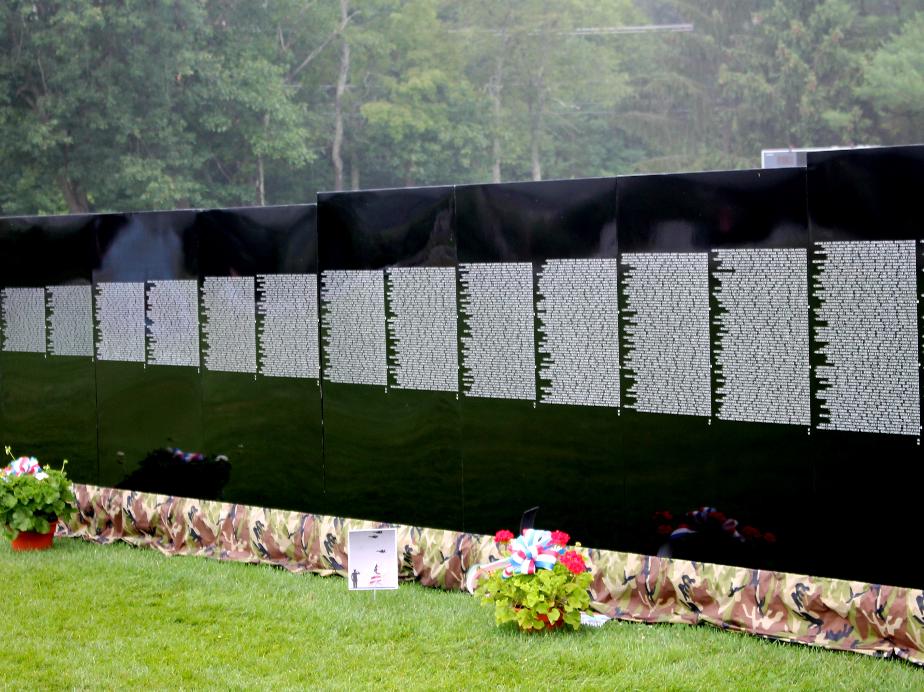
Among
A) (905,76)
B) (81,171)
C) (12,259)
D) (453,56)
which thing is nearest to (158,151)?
(81,171)

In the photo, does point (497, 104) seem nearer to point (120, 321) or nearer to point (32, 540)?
point (120, 321)

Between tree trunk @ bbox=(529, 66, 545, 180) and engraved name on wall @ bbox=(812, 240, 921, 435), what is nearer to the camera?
engraved name on wall @ bbox=(812, 240, 921, 435)

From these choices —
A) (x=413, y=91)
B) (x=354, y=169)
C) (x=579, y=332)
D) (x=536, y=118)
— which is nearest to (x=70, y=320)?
(x=579, y=332)

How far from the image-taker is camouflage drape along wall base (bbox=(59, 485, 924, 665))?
6.47m

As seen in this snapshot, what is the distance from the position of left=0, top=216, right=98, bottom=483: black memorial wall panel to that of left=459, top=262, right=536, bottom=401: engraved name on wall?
3907 mm

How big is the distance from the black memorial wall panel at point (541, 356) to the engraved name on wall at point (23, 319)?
14.9 feet

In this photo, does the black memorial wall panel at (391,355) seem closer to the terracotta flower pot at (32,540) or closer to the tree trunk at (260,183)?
the terracotta flower pot at (32,540)

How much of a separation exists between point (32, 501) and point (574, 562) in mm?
4299

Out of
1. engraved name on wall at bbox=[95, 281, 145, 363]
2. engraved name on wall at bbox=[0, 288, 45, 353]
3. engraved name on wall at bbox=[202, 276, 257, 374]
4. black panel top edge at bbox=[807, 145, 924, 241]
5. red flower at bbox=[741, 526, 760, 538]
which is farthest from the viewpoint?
engraved name on wall at bbox=[0, 288, 45, 353]

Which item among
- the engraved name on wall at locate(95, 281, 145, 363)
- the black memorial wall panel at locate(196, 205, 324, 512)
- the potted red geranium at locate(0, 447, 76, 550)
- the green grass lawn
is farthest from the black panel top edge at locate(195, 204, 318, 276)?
the green grass lawn

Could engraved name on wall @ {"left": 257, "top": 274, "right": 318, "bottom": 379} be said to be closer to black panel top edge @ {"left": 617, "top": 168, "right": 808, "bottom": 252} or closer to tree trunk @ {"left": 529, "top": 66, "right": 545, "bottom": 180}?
black panel top edge @ {"left": 617, "top": 168, "right": 808, "bottom": 252}

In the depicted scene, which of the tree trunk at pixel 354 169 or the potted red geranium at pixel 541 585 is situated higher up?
the tree trunk at pixel 354 169

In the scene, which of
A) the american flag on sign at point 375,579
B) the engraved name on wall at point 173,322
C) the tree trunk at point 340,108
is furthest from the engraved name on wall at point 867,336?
the tree trunk at point 340,108

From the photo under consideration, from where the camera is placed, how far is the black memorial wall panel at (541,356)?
7922 mm
